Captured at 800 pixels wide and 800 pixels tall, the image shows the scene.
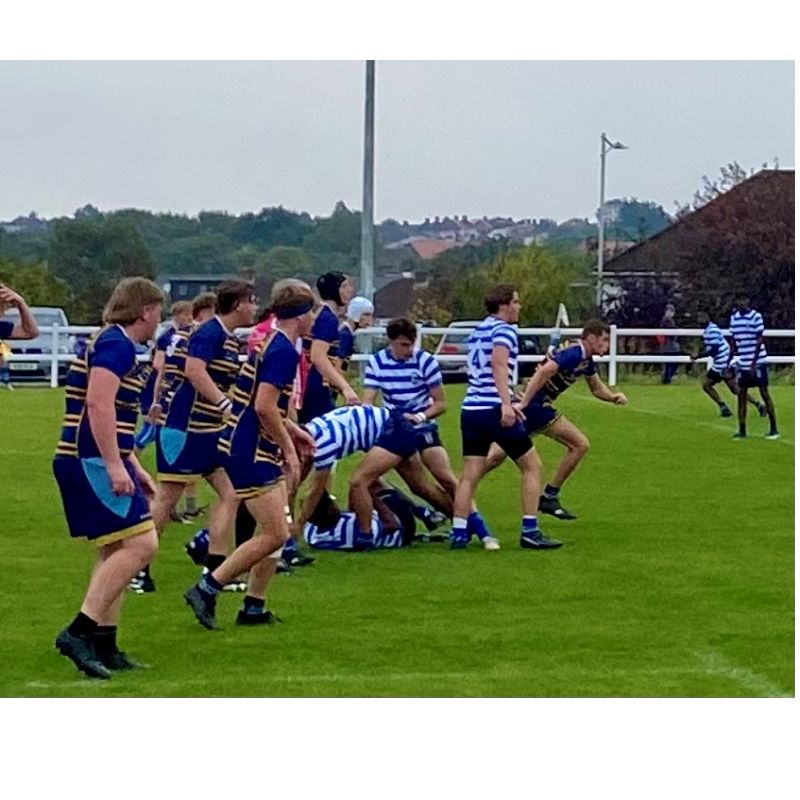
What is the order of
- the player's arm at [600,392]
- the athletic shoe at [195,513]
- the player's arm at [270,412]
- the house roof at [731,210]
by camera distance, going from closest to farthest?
the player's arm at [270,412], the player's arm at [600,392], the athletic shoe at [195,513], the house roof at [731,210]

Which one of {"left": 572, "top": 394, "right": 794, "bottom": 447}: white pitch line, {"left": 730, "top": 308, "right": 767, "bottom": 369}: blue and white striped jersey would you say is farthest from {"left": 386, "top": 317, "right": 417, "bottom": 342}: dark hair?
{"left": 730, "top": 308, "right": 767, "bottom": 369}: blue and white striped jersey

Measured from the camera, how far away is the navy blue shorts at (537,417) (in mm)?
14413

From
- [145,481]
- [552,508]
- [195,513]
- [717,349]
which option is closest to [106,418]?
[145,481]

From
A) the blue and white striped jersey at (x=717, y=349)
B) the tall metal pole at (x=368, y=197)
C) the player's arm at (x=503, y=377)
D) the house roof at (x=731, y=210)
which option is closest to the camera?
the player's arm at (x=503, y=377)

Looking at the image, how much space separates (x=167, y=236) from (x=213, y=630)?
53491mm

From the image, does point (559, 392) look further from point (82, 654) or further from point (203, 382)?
point (82, 654)

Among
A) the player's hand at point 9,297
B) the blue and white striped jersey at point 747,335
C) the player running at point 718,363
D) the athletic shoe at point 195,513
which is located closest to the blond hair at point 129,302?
the player's hand at point 9,297

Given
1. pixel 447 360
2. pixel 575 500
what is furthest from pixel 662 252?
pixel 575 500

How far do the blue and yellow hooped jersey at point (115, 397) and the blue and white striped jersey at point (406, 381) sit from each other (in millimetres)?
5013

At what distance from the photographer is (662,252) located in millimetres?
62031

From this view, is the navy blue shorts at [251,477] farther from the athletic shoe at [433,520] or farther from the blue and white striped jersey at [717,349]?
the blue and white striped jersey at [717,349]

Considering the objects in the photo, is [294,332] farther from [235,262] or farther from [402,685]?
[235,262]

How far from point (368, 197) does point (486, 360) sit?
16.2 meters

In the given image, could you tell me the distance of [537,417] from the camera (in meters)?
14.4
